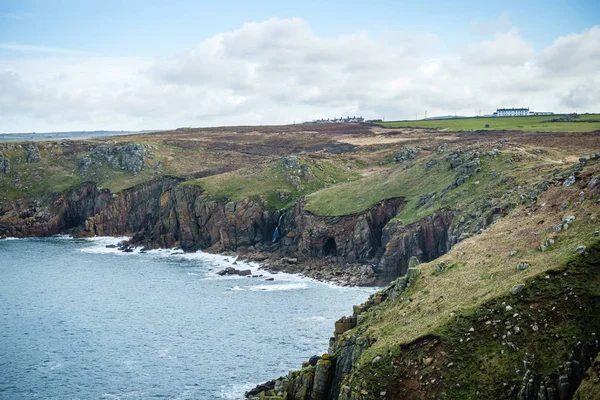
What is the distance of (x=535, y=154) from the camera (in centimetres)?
8962

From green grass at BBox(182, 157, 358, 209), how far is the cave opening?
57.7 feet

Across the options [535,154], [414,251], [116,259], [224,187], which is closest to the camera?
[414,251]

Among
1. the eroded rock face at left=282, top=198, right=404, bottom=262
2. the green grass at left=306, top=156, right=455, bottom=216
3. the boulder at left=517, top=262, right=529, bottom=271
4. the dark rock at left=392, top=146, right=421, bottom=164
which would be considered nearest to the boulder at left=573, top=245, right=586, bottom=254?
the boulder at left=517, top=262, right=529, bottom=271

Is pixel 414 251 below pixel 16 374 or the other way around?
the other way around

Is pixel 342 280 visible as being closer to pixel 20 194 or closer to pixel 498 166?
pixel 498 166

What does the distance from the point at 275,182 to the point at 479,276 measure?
81797 mm

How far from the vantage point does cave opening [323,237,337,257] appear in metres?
94.0

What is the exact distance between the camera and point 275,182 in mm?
117750

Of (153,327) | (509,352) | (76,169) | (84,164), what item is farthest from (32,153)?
(509,352)

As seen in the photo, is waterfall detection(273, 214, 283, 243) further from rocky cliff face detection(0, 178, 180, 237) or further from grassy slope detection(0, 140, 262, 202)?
grassy slope detection(0, 140, 262, 202)

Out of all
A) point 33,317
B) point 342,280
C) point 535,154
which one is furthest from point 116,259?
point 535,154

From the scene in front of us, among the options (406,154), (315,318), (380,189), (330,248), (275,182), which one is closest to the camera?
(315,318)

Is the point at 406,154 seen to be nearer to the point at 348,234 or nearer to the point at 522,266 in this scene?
the point at 348,234

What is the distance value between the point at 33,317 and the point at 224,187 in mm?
55270
